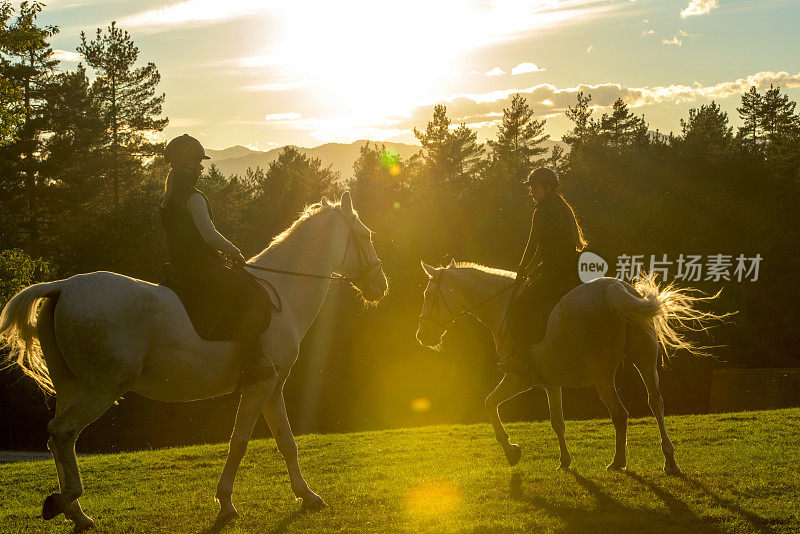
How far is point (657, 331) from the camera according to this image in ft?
35.0

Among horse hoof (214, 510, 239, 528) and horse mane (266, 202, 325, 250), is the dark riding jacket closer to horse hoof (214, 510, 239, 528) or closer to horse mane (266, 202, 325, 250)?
horse mane (266, 202, 325, 250)

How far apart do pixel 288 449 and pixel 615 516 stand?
3.79 meters

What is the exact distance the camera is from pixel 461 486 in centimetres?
1059

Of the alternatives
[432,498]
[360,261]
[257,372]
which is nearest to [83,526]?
[257,372]

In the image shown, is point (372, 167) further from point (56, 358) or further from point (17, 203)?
point (56, 358)

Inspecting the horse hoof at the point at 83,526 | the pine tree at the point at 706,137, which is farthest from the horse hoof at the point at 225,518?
the pine tree at the point at 706,137

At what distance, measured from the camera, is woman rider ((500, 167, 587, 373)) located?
431 inches

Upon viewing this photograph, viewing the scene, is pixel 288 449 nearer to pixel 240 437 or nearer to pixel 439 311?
pixel 240 437

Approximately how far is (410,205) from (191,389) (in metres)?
45.7

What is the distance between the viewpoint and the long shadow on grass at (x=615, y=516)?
798 centimetres

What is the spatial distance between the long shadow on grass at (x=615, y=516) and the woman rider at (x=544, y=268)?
2.27 m

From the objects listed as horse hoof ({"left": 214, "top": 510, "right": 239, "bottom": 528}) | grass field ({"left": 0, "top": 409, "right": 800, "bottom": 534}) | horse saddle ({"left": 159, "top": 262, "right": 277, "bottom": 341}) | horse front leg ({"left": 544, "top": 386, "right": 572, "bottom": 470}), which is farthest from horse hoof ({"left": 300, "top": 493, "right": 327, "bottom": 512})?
horse front leg ({"left": 544, "top": 386, "right": 572, "bottom": 470})

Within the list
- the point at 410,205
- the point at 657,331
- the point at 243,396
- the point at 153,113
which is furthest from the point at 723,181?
the point at 243,396

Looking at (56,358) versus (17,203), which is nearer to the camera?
(56,358)
